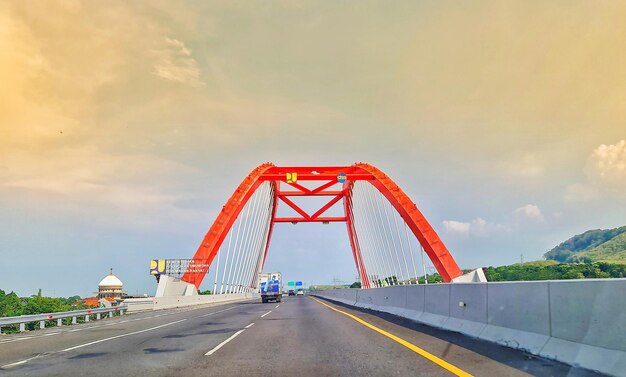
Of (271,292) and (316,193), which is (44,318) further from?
(316,193)

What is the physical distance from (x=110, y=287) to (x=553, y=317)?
14903 centimetres

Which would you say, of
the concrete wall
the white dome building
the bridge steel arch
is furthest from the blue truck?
the white dome building

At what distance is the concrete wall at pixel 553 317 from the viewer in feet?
20.7

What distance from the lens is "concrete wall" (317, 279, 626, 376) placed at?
6316 millimetres

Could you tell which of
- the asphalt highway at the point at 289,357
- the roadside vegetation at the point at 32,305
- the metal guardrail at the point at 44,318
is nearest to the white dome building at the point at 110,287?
Result: the roadside vegetation at the point at 32,305

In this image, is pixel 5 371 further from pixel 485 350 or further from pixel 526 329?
pixel 526 329

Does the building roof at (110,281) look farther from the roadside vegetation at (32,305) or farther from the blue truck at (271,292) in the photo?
the blue truck at (271,292)

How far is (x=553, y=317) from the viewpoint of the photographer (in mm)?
7648

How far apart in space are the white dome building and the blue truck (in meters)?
92.6

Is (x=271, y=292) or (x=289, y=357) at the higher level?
(x=271, y=292)

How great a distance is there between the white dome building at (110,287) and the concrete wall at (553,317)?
141m

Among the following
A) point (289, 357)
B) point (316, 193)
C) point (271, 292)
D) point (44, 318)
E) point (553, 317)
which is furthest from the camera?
point (316, 193)

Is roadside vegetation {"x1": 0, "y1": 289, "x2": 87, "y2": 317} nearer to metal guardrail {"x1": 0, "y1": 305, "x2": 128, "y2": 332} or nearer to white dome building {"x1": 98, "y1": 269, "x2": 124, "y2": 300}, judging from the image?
white dome building {"x1": 98, "y1": 269, "x2": 124, "y2": 300}

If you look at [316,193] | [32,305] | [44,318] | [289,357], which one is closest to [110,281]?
[32,305]
